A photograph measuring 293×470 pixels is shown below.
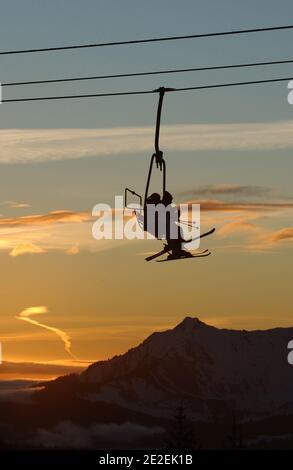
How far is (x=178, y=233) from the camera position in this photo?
107 ft

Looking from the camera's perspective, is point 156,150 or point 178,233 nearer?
point 156,150

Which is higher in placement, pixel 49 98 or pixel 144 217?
pixel 49 98
